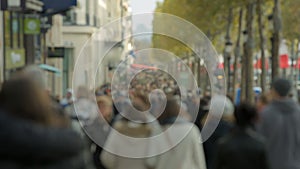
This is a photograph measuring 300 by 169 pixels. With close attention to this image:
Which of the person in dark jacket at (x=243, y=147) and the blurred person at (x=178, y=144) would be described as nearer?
the person in dark jacket at (x=243, y=147)

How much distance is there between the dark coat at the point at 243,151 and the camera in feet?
25.3

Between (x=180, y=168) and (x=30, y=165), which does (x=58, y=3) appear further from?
(x=30, y=165)

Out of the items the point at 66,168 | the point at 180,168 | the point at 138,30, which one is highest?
the point at 138,30

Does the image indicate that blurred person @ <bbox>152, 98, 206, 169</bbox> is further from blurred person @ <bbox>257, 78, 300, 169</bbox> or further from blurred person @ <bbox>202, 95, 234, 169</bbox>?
blurred person @ <bbox>202, 95, 234, 169</bbox>

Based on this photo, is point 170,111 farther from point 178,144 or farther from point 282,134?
point 282,134

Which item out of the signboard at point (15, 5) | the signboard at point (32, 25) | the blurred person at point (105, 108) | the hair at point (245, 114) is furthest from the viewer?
the signboard at point (32, 25)

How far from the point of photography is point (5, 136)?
3.98m

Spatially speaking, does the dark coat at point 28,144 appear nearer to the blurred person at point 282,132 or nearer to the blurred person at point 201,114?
the blurred person at point 282,132

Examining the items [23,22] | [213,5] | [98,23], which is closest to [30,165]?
[23,22]

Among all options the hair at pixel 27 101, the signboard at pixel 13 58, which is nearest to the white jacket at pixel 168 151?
the hair at pixel 27 101

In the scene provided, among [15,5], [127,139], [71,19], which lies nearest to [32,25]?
[15,5]

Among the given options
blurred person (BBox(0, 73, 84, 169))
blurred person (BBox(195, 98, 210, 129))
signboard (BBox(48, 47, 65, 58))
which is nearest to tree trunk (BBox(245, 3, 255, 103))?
signboard (BBox(48, 47, 65, 58))

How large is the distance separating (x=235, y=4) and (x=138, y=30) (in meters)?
30.7

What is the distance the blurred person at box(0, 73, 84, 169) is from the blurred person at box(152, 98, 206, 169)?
4.35m
